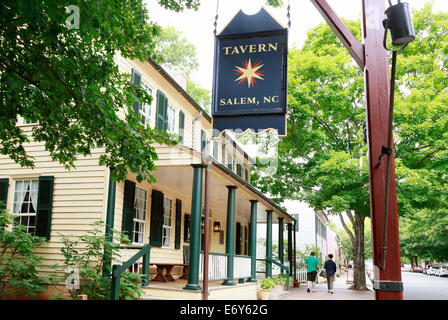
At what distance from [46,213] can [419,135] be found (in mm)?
13139

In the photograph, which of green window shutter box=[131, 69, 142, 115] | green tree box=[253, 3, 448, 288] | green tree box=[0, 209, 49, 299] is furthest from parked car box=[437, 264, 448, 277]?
green tree box=[0, 209, 49, 299]

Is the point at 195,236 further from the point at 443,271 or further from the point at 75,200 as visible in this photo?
the point at 443,271

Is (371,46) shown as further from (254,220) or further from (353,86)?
(353,86)

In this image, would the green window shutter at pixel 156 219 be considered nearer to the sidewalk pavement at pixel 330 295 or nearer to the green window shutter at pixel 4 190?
the green window shutter at pixel 4 190

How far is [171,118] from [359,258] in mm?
10959

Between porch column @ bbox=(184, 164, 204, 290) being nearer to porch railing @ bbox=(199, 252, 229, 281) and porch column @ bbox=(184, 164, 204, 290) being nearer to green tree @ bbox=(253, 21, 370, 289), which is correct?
porch railing @ bbox=(199, 252, 229, 281)

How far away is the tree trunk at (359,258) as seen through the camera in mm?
19453

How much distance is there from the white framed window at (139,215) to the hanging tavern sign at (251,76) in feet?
27.1

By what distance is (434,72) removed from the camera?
17.3 m

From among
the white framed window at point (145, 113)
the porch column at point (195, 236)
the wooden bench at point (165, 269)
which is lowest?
the wooden bench at point (165, 269)

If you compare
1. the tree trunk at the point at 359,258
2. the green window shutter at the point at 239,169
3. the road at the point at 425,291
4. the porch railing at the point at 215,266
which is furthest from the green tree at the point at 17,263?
the tree trunk at the point at 359,258

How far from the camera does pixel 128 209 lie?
1127 centimetres
